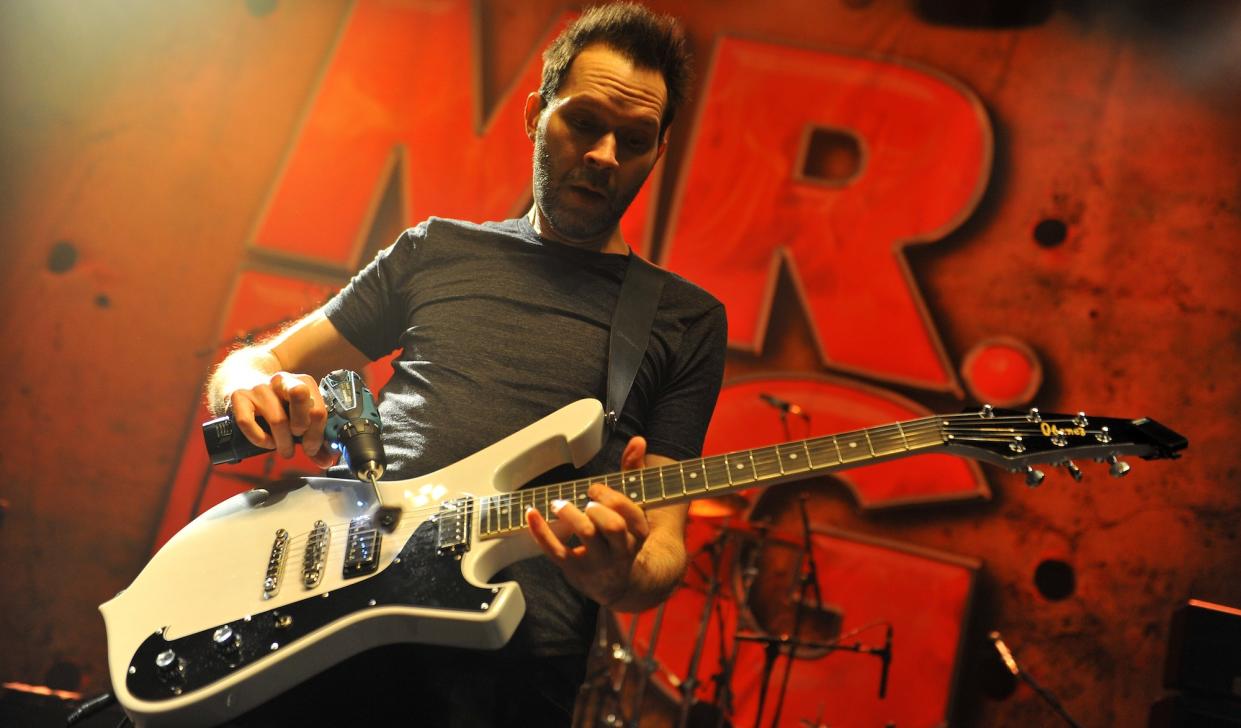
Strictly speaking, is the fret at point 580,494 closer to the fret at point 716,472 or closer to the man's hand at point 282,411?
the fret at point 716,472

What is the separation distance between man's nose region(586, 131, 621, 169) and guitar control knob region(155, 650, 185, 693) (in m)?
1.41

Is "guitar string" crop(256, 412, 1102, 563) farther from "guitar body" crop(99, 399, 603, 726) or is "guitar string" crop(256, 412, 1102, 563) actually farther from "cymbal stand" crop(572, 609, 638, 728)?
"cymbal stand" crop(572, 609, 638, 728)

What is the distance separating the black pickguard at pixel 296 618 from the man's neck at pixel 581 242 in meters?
0.98

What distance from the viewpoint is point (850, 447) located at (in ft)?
5.77

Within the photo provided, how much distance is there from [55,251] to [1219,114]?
19.7 ft

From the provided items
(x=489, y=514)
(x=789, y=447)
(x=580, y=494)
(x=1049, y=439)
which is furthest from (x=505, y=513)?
(x=1049, y=439)

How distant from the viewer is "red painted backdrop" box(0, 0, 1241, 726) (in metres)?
3.92

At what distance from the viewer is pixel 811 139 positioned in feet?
14.6

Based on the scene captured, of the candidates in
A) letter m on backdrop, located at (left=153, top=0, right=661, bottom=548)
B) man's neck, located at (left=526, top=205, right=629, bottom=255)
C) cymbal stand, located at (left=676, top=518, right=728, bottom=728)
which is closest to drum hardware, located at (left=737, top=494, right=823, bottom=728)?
cymbal stand, located at (left=676, top=518, right=728, bottom=728)

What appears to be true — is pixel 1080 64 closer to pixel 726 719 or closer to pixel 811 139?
pixel 811 139

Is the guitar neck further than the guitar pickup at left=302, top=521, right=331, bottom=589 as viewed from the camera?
Yes

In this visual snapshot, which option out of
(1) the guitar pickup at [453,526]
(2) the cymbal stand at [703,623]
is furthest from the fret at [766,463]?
(2) the cymbal stand at [703,623]

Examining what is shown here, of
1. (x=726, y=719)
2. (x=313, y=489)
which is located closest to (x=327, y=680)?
(x=313, y=489)

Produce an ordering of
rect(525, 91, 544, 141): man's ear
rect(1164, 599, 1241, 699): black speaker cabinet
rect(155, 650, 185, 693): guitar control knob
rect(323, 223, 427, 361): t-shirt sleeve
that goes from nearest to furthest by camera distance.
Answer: rect(155, 650, 185, 693): guitar control knob < rect(323, 223, 427, 361): t-shirt sleeve < rect(525, 91, 544, 141): man's ear < rect(1164, 599, 1241, 699): black speaker cabinet
